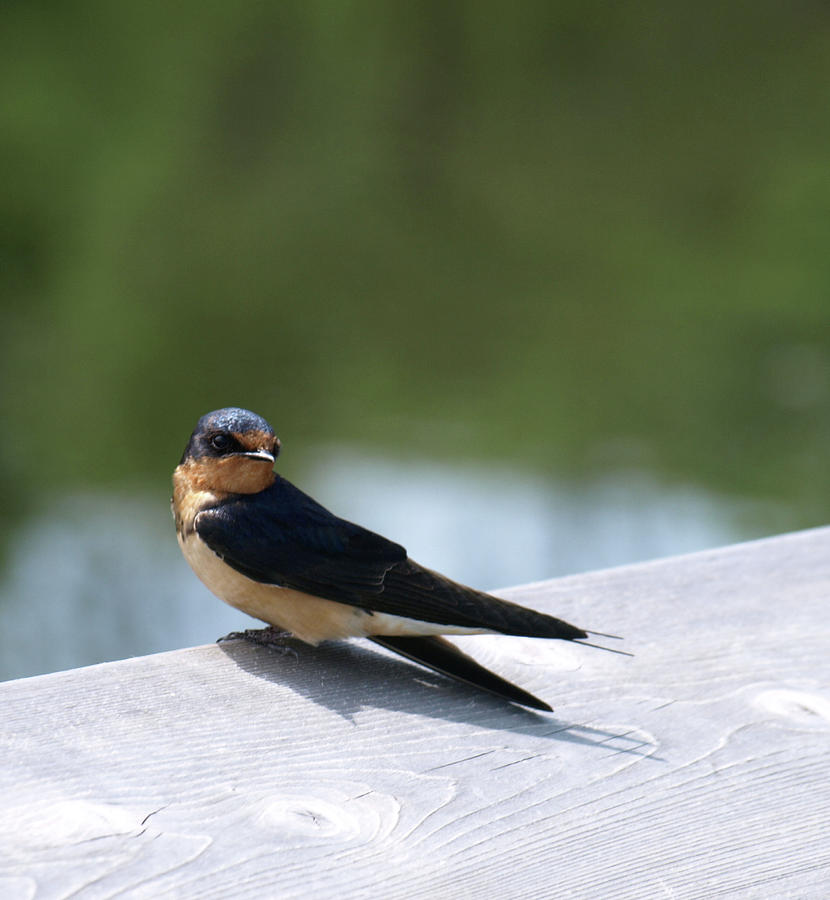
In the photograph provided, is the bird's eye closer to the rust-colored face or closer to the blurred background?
the rust-colored face

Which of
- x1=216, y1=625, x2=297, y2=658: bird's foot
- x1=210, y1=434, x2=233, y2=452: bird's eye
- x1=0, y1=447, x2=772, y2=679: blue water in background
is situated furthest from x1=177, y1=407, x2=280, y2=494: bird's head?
x1=0, y1=447, x2=772, y2=679: blue water in background

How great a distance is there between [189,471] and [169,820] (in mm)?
577

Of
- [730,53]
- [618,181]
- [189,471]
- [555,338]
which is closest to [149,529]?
[555,338]

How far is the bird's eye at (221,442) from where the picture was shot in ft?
4.72

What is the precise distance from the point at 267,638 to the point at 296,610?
5 centimetres

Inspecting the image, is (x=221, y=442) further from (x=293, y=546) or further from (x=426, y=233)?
(x=426, y=233)

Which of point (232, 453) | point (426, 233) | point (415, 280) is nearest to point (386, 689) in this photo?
point (232, 453)

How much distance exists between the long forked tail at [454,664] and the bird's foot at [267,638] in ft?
0.32

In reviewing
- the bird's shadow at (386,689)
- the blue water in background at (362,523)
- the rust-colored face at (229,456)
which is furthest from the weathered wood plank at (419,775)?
the blue water in background at (362,523)

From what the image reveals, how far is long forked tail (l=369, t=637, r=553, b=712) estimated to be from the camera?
1.26 metres

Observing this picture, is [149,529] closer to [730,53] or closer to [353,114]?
[353,114]

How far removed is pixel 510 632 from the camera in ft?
4.13

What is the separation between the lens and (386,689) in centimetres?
131

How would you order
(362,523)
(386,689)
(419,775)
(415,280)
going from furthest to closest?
1. (415,280)
2. (362,523)
3. (386,689)
4. (419,775)
